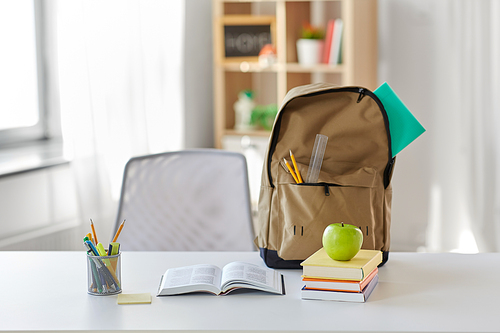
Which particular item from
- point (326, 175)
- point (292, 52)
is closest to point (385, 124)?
point (326, 175)

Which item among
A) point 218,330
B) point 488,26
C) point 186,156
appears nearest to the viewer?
point 218,330

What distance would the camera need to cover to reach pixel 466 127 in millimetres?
2977

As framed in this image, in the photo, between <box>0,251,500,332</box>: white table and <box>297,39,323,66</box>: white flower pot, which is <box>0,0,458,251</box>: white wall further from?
<box>0,251,500,332</box>: white table

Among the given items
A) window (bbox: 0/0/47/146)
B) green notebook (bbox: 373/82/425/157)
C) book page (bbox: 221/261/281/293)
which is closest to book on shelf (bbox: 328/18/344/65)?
window (bbox: 0/0/47/146)

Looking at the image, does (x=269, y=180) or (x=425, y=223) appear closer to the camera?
(x=269, y=180)

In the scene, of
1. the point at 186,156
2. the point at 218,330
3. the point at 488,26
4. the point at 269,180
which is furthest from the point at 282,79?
the point at 218,330

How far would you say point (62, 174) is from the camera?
242 cm

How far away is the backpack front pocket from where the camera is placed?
1.12 meters

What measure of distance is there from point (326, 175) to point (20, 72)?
1.91 meters

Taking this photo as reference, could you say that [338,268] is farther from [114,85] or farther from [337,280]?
[114,85]

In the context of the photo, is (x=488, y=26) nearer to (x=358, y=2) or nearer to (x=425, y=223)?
(x=358, y=2)

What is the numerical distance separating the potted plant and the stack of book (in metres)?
2.04

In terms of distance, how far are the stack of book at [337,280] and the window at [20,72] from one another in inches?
76.7

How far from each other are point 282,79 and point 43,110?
124 centimetres
